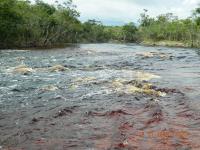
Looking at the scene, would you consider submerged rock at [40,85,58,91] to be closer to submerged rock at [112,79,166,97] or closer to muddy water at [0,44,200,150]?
muddy water at [0,44,200,150]

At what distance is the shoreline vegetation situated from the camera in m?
55.2

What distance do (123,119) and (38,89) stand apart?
615 cm

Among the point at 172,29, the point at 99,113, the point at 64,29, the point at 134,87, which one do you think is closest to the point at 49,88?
the point at 134,87

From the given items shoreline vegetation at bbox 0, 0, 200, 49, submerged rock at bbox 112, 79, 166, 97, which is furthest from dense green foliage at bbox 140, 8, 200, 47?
submerged rock at bbox 112, 79, 166, 97

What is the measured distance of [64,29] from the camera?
7688cm

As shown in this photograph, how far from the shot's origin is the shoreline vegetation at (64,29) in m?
55.2

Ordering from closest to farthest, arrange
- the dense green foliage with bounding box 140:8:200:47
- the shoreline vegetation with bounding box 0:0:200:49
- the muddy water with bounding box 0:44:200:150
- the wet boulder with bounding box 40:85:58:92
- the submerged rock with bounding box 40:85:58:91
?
the muddy water with bounding box 0:44:200:150 < the wet boulder with bounding box 40:85:58:92 < the submerged rock with bounding box 40:85:58:91 < the shoreline vegetation with bounding box 0:0:200:49 < the dense green foliage with bounding box 140:8:200:47

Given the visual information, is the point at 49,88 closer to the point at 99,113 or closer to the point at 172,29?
the point at 99,113

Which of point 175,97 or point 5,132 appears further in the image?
point 175,97

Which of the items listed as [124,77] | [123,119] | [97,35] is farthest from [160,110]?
[97,35]

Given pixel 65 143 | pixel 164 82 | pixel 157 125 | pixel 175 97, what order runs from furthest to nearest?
pixel 164 82
pixel 175 97
pixel 157 125
pixel 65 143

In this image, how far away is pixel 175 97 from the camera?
14727 millimetres

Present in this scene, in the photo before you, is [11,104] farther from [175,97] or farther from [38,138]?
[175,97]

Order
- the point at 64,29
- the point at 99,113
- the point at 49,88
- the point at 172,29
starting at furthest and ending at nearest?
the point at 172,29 → the point at 64,29 → the point at 49,88 → the point at 99,113
